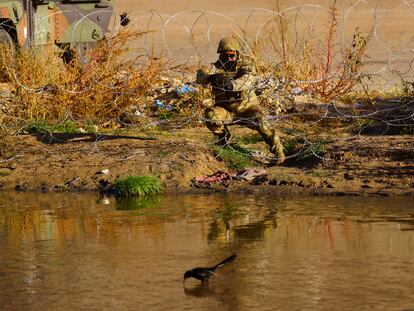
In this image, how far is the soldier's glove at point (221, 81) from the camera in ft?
37.0

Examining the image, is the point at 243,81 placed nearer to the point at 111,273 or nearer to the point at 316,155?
the point at 316,155

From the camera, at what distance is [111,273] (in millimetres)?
7648

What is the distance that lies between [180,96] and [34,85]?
1.86 meters

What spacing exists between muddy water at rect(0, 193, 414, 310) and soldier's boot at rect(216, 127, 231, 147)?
1252mm

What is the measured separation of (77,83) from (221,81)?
115 inches

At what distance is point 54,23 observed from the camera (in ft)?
54.1

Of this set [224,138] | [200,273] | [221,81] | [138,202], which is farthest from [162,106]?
[200,273]

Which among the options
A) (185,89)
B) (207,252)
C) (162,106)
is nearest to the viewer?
(207,252)

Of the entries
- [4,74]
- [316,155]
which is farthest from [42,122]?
[316,155]

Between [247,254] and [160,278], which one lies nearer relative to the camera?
[160,278]

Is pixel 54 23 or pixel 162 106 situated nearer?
pixel 162 106

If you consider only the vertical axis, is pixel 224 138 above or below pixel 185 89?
below

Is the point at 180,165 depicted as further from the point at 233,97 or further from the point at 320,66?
the point at 320,66

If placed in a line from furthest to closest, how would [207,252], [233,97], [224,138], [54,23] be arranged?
[54,23], [224,138], [233,97], [207,252]
